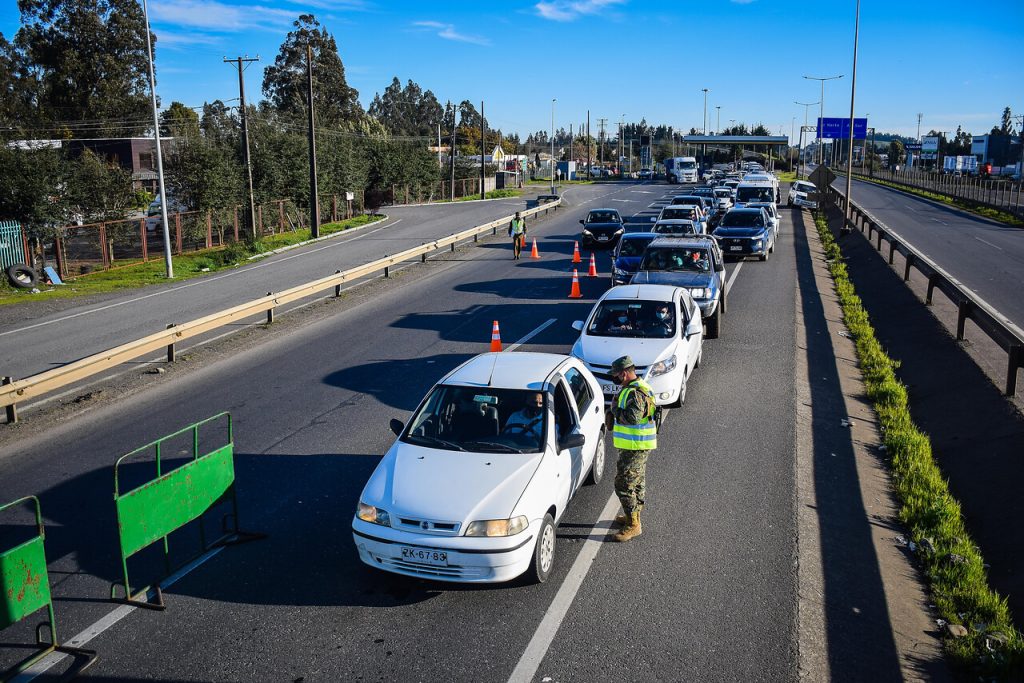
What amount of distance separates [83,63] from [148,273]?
44.8m

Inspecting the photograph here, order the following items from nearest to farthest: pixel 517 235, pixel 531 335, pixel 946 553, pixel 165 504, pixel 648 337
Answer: pixel 165 504, pixel 946 553, pixel 648 337, pixel 531 335, pixel 517 235

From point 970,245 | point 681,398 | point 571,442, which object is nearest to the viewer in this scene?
point 571,442

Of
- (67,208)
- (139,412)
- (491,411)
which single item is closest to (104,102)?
(67,208)

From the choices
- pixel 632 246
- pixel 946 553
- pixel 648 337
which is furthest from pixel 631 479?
pixel 632 246

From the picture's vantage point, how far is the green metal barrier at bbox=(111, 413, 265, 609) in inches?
249

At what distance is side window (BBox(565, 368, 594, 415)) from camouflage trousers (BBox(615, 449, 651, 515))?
3.06 ft

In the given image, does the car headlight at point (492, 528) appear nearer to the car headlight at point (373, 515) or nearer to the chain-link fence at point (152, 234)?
the car headlight at point (373, 515)

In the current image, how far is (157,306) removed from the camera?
22.5 meters

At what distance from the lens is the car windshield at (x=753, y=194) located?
42.0 m

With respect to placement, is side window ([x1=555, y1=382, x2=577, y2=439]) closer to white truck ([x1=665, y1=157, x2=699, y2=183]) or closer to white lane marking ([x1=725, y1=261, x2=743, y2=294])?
white lane marking ([x1=725, y1=261, x2=743, y2=294])

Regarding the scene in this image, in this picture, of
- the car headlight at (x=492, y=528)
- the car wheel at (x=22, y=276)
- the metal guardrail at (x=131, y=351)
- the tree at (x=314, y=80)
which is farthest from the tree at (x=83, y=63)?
the car headlight at (x=492, y=528)

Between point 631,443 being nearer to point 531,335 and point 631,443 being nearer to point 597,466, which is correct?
point 597,466

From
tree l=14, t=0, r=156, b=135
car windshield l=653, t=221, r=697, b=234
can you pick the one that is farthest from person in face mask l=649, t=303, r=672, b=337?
tree l=14, t=0, r=156, b=135

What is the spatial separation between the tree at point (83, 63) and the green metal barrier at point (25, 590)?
67807 mm
